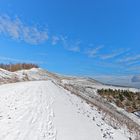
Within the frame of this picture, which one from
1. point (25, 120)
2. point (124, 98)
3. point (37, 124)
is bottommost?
point (37, 124)

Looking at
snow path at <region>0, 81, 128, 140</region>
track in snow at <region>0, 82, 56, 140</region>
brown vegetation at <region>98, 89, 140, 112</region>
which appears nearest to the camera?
track in snow at <region>0, 82, 56, 140</region>

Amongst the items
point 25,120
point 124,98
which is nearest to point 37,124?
point 25,120

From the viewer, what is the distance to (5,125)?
9.27 m

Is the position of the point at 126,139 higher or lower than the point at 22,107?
lower

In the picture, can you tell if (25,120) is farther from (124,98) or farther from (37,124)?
(124,98)

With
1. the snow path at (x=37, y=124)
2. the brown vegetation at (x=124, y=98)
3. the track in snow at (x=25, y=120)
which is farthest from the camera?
the brown vegetation at (x=124, y=98)

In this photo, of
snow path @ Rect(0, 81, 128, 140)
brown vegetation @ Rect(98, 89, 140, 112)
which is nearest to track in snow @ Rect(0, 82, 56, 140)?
snow path @ Rect(0, 81, 128, 140)

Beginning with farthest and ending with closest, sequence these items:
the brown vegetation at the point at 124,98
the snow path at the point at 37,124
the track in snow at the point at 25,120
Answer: the brown vegetation at the point at 124,98, the snow path at the point at 37,124, the track in snow at the point at 25,120

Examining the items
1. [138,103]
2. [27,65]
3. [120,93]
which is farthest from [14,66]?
[138,103]

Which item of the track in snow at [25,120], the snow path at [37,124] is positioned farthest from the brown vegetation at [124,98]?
the track in snow at [25,120]

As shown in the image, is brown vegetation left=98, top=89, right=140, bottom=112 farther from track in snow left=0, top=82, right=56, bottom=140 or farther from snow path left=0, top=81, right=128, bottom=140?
track in snow left=0, top=82, right=56, bottom=140

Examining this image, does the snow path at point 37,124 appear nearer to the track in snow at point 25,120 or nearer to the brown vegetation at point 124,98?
the track in snow at point 25,120

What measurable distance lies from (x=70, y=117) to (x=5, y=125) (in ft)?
15.9

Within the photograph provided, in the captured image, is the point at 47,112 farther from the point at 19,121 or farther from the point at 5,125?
the point at 5,125
